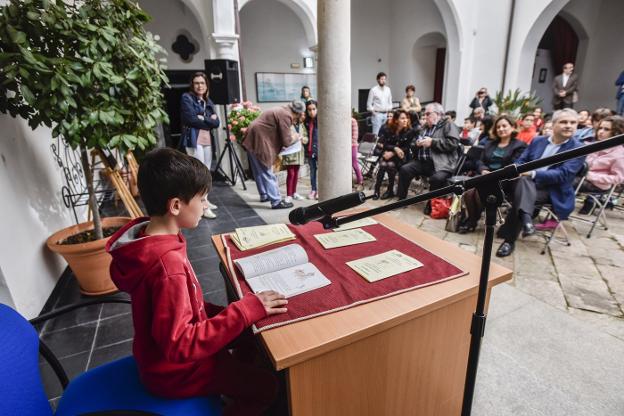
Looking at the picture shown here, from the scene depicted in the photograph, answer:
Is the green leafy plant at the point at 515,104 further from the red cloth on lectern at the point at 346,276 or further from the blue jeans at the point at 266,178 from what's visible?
the red cloth on lectern at the point at 346,276

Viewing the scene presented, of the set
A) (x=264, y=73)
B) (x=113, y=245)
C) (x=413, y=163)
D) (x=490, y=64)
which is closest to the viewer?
(x=113, y=245)

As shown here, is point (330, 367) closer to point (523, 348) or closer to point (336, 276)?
point (336, 276)

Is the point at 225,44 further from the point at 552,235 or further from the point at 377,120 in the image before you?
the point at 552,235

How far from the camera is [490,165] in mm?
3641

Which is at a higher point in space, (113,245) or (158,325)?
(113,245)

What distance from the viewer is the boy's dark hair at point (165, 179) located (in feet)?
3.17

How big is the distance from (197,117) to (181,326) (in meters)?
3.80

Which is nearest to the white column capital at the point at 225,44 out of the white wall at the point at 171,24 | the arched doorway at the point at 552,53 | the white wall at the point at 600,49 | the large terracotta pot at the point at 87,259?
the white wall at the point at 171,24

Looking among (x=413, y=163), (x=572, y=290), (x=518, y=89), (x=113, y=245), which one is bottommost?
(x=572, y=290)

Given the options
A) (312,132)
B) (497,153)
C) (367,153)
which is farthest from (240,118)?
(497,153)

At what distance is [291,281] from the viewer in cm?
116

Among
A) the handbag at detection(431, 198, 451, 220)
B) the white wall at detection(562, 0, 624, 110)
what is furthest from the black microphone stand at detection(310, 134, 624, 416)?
the white wall at detection(562, 0, 624, 110)

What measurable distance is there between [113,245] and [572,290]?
9.37ft

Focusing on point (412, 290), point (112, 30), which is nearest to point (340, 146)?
point (112, 30)
